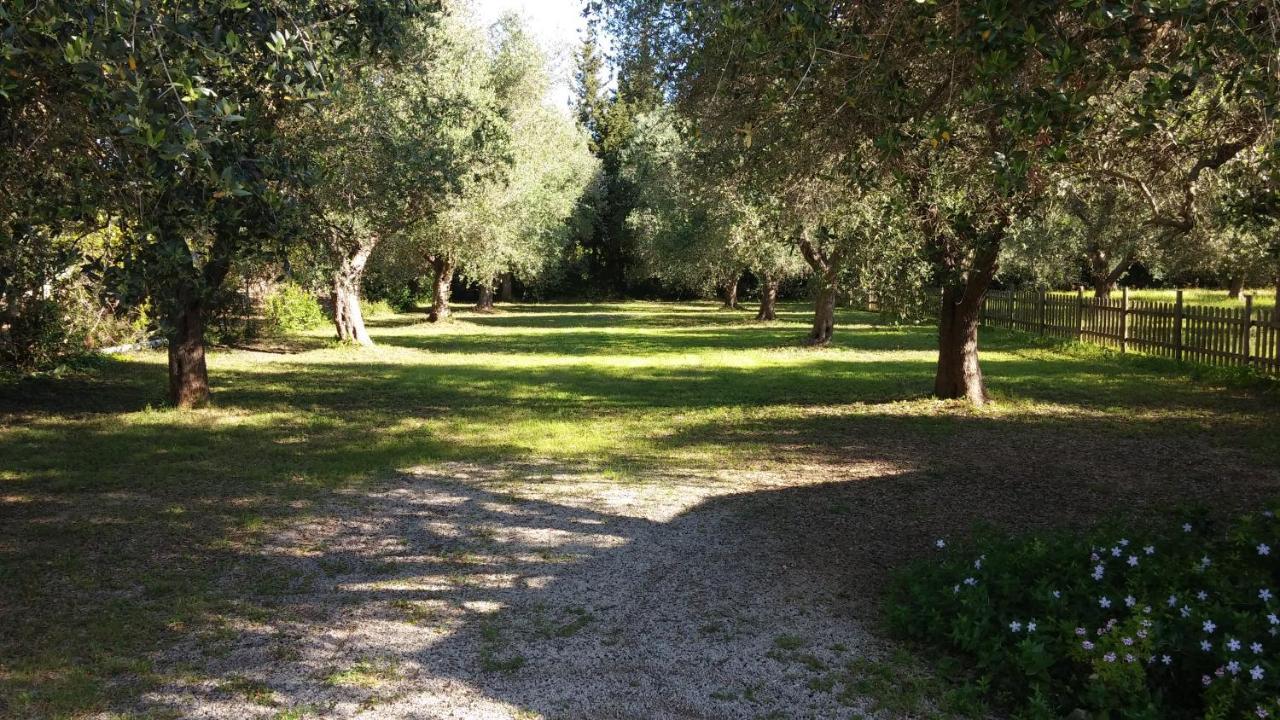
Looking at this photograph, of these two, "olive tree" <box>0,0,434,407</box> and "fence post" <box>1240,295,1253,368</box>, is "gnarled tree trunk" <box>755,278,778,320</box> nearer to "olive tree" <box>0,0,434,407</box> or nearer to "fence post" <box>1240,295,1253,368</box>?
"fence post" <box>1240,295,1253,368</box>

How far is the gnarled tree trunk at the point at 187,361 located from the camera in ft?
47.1

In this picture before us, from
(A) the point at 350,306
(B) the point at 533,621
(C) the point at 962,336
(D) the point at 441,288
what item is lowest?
(B) the point at 533,621

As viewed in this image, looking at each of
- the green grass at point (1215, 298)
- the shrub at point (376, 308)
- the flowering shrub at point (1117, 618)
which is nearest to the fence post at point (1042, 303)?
the green grass at point (1215, 298)

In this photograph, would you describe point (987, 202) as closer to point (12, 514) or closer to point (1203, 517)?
point (1203, 517)

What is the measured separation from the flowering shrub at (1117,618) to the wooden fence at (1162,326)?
40.0ft

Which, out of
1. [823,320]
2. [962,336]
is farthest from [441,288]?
[962,336]

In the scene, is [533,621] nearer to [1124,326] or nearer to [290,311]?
[1124,326]

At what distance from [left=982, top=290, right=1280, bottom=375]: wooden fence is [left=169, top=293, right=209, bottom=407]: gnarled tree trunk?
56.7ft

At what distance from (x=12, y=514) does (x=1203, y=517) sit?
31.1 feet

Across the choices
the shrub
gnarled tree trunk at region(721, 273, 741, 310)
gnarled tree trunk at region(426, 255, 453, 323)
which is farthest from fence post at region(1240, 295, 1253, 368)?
the shrub

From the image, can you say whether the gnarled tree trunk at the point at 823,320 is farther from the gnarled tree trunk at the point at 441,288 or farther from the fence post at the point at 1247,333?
the gnarled tree trunk at the point at 441,288

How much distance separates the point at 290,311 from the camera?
104 feet

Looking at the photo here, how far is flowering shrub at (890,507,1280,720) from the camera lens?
4145 mm

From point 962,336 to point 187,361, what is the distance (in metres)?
11.8
